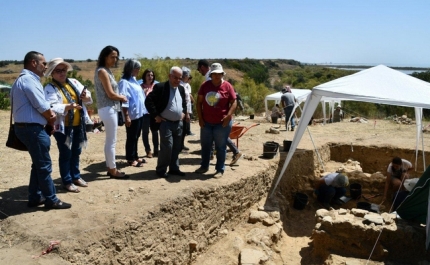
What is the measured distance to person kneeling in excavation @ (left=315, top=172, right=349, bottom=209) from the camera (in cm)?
749

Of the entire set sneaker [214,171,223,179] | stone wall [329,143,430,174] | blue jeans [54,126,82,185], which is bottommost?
stone wall [329,143,430,174]

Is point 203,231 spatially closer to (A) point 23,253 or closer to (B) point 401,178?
(A) point 23,253

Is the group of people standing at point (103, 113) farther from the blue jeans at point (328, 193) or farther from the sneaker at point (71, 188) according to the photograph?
the blue jeans at point (328, 193)

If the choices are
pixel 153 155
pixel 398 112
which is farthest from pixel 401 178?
pixel 398 112

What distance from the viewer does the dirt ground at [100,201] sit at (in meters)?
3.57

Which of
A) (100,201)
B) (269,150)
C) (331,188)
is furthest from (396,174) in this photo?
(100,201)

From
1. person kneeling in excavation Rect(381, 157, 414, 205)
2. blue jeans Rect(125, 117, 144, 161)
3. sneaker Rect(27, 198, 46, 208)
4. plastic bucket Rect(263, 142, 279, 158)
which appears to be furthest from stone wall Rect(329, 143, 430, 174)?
sneaker Rect(27, 198, 46, 208)

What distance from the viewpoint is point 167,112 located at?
5297 mm

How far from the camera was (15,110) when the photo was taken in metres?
3.69

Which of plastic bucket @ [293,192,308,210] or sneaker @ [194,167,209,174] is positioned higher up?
sneaker @ [194,167,209,174]

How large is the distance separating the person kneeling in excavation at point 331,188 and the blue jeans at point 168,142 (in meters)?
3.74

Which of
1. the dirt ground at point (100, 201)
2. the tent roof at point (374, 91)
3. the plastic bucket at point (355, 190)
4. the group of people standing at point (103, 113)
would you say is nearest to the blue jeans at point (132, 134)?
the group of people standing at point (103, 113)

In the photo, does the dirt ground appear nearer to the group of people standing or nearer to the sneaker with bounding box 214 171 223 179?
the sneaker with bounding box 214 171 223 179

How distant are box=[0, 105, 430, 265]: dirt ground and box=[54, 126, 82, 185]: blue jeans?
0.79ft
